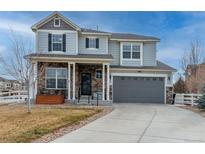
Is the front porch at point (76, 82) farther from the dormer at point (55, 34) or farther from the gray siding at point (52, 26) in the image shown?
the gray siding at point (52, 26)

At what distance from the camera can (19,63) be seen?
48.2ft

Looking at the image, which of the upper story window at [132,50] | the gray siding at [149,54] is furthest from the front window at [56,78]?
the gray siding at [149,54]

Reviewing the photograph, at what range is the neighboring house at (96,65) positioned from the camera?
19.1 meters

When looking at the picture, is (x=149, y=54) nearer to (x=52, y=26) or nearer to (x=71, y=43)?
(x=71, y=43)

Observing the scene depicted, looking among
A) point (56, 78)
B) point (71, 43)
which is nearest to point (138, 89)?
A: point (71, 43)

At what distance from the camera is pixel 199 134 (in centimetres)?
809

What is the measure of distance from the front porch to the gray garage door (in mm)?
879

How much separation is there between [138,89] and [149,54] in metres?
3.36

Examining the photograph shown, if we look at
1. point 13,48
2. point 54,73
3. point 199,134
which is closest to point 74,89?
point 54,73

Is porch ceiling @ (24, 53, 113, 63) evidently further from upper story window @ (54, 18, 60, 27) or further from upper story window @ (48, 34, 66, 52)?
upper story window @ (54, 18, 60, 27)

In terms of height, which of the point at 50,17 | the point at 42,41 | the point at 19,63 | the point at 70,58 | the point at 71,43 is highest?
the point at 50,17
